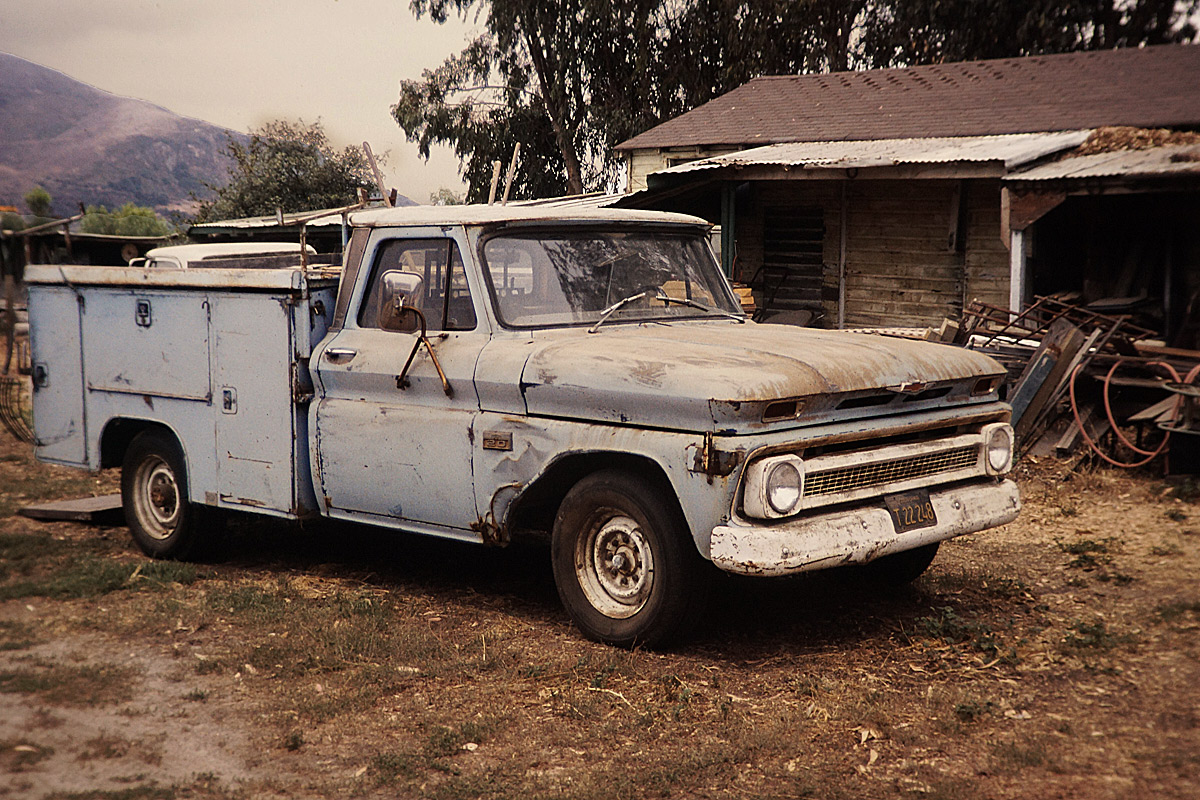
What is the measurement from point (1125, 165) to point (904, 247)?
502 centimetres

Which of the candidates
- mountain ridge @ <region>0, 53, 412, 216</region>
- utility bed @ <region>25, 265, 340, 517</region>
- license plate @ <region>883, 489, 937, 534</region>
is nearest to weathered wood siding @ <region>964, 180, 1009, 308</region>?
license plate @ <region>883, 489, 937, 534</region>

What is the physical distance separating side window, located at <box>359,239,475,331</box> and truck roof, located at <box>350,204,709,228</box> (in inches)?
4.2

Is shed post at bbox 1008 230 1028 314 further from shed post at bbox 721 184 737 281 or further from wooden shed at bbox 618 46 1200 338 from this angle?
shed post at bbox 721 184 737 281

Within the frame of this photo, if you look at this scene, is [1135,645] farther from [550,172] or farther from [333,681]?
[550,172]

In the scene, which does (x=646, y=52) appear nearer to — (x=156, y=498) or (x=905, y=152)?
A: (x=905, y=152)

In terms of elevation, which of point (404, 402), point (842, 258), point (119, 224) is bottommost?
point (404, 402)

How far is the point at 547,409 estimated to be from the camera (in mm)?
5039

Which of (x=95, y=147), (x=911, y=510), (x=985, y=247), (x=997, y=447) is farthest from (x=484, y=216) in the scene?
(x=95, y=147)

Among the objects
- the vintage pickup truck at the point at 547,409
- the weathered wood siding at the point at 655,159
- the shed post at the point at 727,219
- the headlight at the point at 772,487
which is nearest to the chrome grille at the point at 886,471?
the vintage pickup truck at the point at 547,409

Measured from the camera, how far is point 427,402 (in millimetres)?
5484

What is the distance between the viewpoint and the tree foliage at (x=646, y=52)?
28125 millimetres

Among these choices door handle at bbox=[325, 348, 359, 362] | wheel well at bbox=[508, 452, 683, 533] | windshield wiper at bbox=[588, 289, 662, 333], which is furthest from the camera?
door handle at bbox=[325, 348, 359, 362]

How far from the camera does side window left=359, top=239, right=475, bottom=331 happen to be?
5.53 metres

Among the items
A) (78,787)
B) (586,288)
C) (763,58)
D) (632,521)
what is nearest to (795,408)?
(632,521)
